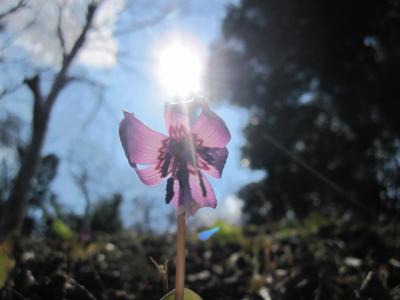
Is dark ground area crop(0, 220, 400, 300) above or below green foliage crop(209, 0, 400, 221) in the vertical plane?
below

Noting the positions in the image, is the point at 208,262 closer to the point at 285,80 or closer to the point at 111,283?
the point at 111,283

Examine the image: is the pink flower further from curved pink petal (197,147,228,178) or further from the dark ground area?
the dark ground area

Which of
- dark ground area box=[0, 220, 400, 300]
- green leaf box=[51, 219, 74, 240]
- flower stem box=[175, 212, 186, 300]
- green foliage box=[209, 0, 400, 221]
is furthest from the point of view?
green foliage box=[209, 0, 400, 221]

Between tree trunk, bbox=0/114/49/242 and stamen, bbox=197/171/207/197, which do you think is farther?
tree trunk, bbox=0/114/49/242

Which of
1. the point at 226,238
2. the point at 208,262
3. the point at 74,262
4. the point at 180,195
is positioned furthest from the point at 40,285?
the point at 226,238

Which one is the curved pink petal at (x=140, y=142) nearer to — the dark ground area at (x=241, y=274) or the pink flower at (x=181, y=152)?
the pink flower at (x=181, y=152)

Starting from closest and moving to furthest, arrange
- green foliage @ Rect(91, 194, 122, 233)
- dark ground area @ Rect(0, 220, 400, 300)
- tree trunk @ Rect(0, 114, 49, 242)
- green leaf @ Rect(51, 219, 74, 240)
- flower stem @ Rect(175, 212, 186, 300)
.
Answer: flower stem @ Rect(175, 212, 186, 300) < dark ground area @ Rect(0, 220, 400, 300) < green foliage @ Rect(91, 194, 122, 233) < green leaf @ Rect(51, 219, 74, 240) < tree trunk @ Rect(0, 114, 49, 242)

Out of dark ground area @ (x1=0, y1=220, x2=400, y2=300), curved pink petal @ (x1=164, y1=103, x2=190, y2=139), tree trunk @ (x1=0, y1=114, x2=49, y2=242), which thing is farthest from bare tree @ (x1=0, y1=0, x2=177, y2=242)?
curved pink petal @ (x1=164, y1=103, x2=190, y2=139)
